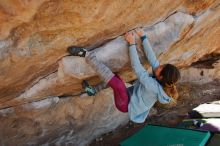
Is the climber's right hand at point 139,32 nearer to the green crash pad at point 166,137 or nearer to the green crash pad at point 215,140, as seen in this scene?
the green crash pad at point 166,137

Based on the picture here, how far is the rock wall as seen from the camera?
3.92 m

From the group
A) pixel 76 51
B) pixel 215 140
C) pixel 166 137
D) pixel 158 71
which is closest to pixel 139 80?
pixel 158 71

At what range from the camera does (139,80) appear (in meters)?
4.73

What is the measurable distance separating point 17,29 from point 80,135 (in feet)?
9.38

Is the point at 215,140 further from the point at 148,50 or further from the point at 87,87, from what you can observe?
the point at 87,87

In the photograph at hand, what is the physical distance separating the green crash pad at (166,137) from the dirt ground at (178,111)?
0.57 m

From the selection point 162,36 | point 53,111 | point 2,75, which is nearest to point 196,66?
point 162,36

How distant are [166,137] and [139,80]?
177 centimetres

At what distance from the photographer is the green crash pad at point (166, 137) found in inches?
225

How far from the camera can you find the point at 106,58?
487 cm

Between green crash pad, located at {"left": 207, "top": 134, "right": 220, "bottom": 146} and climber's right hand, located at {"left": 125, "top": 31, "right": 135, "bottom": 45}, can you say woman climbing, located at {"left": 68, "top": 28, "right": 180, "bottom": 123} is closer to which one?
climber's right hand, located at {"left": 125, "top": 31, "right": 135, "bottom": 45}

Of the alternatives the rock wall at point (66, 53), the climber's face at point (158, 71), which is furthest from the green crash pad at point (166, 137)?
the climber's face at point (158, 71)

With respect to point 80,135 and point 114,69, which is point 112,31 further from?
point 80,135

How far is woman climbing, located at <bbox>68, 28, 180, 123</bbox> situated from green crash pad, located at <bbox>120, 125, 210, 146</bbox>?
110cm
